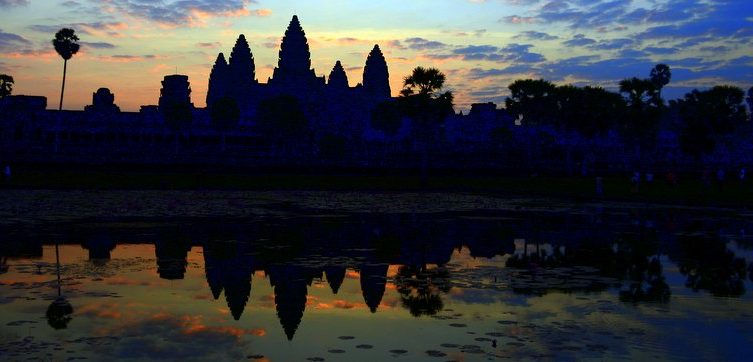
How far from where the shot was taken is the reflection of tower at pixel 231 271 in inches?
458

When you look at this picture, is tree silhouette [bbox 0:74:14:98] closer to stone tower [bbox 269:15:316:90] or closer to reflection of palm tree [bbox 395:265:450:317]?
stone tower [bbox 269:15:316:90]

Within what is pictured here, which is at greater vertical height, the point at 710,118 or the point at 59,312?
the point at 710,118

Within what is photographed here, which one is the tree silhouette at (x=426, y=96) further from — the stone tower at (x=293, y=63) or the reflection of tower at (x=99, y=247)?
the stone tower at (x=293, y=63)

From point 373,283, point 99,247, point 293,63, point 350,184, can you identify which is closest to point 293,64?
point 293,63

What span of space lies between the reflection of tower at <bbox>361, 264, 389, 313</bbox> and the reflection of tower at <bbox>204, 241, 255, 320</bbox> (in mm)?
1855

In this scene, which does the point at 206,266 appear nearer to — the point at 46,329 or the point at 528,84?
the point at 46,329

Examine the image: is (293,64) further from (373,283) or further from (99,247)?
(373,283)

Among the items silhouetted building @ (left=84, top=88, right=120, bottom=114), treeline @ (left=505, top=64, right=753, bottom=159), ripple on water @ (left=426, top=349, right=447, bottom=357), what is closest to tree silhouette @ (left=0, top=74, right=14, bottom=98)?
silhouetted building @ (left=84, top=88, right=120, bottom=114)

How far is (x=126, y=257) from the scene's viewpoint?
1603 centimetres

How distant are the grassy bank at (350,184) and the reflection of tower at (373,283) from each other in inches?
1050

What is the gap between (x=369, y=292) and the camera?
488 inches

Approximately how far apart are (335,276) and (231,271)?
77.6 inches

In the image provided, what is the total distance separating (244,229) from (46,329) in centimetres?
1256

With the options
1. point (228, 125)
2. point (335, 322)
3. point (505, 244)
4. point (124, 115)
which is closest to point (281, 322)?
point (335, 322)
